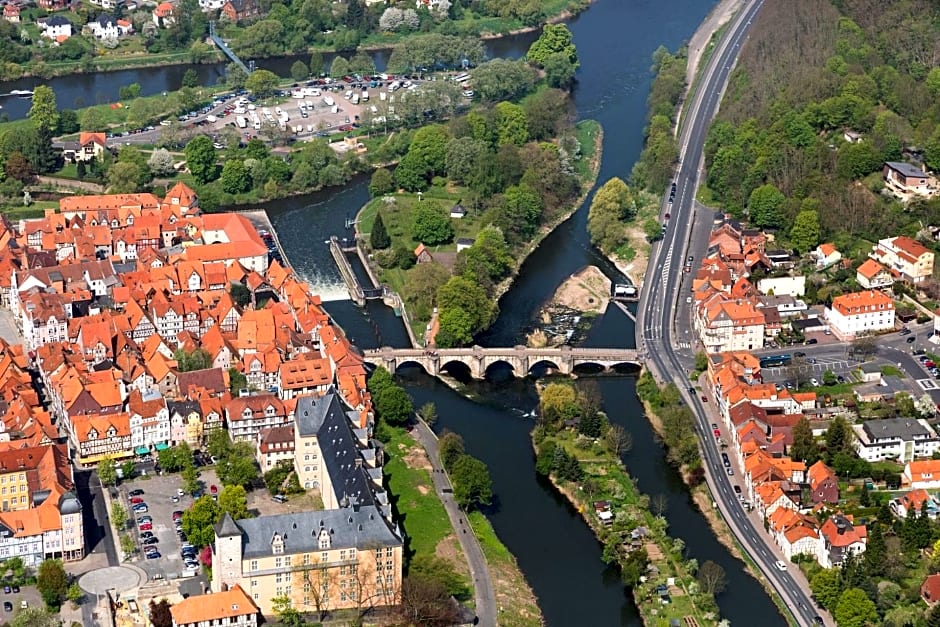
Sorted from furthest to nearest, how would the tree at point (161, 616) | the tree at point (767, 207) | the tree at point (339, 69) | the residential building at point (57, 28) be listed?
the residential building at point (57, 28) < the tree at point (339, 69) < the tree at point (767, 207) < the tree at point (161, 616)

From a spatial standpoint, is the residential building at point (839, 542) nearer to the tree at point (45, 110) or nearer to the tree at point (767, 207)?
the tree at point (767, 207)

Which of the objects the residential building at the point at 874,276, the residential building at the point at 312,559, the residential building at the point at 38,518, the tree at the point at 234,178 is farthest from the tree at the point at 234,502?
the tree at the point at 234,178

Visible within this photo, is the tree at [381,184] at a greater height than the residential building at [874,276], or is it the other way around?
the residential building at [874,276]

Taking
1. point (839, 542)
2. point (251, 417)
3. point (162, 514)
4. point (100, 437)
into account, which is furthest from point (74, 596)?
point (839, 542)

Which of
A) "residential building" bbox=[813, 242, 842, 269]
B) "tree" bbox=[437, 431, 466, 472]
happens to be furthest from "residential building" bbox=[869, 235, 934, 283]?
"tree" bbox=[437, 431, 466, 472]

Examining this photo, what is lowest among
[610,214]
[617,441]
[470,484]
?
[610,214]

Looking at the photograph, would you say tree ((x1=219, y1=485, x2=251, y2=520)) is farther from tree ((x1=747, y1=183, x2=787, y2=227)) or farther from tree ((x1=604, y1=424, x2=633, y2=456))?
tree ((x1=747, y1=183, x2=787, y2=227))

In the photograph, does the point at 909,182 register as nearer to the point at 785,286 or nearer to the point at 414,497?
the point at 785,286
